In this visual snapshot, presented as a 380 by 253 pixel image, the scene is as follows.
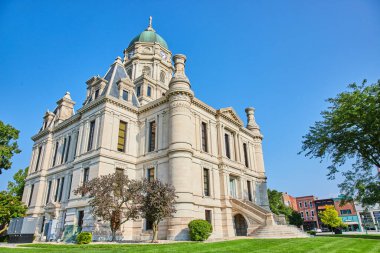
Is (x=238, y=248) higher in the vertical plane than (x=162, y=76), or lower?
lower

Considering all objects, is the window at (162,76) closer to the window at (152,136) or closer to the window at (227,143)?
the window at (152,136)

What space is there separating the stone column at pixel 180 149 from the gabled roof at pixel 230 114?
241 inches

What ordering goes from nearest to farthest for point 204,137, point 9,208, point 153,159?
point 9,208 < point 153,159 < point 204,137

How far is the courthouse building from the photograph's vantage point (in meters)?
25.6

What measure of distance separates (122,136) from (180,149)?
8.03 metres

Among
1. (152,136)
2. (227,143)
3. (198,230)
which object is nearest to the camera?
(198,230)

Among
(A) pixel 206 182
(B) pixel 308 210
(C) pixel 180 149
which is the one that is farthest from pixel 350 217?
(C) pixel 180 149

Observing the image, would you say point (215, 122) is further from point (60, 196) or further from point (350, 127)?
point (60, 196)

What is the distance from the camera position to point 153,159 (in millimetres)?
28016

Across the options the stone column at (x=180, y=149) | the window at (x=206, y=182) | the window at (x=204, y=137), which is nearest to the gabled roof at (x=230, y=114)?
the window at (x=204, y=137)

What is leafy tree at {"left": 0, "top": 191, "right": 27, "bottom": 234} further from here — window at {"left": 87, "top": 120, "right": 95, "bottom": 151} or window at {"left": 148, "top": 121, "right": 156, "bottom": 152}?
window at {"left": 148, "top": 121, "right": 156, "bottom": 152}

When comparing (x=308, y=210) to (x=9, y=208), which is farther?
(x=308, y=210)

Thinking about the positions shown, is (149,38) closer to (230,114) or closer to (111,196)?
(230,114)

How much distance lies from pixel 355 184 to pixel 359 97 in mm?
9466
